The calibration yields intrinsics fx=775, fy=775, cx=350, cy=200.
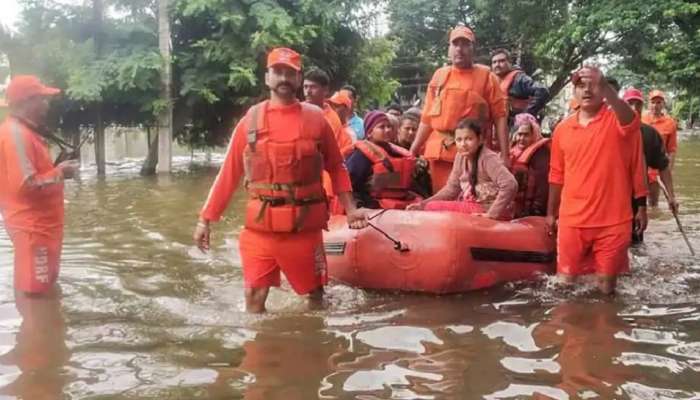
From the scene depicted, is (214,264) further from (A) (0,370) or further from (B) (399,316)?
(A) (0,370)

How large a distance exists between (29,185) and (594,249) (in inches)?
147

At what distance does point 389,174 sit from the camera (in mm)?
6301

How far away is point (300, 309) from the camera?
525 centimetres

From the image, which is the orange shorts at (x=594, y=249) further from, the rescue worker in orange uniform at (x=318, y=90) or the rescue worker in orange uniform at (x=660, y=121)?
the rescue worker in orange uniform at (x=660, y=121)

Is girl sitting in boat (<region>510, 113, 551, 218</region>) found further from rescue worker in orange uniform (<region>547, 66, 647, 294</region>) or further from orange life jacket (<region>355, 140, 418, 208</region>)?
rescue worker in orange uniform (<region>547, 66, 647, 294</region>)

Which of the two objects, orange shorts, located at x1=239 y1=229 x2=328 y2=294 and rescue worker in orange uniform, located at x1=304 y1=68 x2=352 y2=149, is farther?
rescue worker in orange uniform, located at x1=304 y1=68 x2=352 y2=149

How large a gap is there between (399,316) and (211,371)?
151 cm

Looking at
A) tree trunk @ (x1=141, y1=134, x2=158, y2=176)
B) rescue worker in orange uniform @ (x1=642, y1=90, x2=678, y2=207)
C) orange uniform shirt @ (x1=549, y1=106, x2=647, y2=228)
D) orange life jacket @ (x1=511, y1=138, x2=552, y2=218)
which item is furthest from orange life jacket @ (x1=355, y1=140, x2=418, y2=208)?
tree trunk @ (x1=141, y1=134, x2=158, y2=176)

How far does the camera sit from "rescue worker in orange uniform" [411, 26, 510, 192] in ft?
20.9

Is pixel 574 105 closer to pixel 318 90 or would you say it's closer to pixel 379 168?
pixel 379 168

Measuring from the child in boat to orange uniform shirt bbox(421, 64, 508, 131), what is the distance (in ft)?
1.26

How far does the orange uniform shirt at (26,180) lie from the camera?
5.01m

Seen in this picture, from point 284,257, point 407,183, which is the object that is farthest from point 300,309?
point 407,183

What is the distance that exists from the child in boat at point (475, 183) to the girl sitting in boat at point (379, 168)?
35cm
